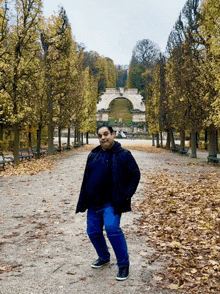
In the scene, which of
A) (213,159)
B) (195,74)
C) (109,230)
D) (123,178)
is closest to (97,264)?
(109,230)

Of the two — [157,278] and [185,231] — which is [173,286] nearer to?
[157,278]

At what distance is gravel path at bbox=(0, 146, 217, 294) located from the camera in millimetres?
3689

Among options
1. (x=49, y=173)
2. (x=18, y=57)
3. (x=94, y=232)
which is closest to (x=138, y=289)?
(x=94, y=232)

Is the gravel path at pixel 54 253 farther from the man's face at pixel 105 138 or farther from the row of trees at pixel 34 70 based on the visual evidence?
the row of trees at pixel 34 70

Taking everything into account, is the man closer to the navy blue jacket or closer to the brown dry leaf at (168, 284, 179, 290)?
the navy blue jacket

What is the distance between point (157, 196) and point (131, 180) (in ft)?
17.3

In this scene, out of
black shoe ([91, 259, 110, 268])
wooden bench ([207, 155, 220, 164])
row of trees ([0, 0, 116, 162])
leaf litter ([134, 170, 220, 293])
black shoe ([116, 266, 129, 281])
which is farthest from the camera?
wooden bench ([207, 155, 220, 164])

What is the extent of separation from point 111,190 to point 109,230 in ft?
1.49

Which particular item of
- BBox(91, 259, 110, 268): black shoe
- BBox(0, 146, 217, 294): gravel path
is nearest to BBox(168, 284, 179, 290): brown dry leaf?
BBox(0, 146, 217, 294): gravel path

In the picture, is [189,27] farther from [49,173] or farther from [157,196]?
[157,196]

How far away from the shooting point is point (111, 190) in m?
3.80

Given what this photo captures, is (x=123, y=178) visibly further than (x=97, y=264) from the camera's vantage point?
No

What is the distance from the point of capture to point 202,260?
4.49 m

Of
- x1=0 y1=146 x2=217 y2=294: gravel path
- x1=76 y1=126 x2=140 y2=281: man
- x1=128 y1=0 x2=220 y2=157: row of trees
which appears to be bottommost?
x1=0 y1=146 x2=217 y2=294: gravel path
